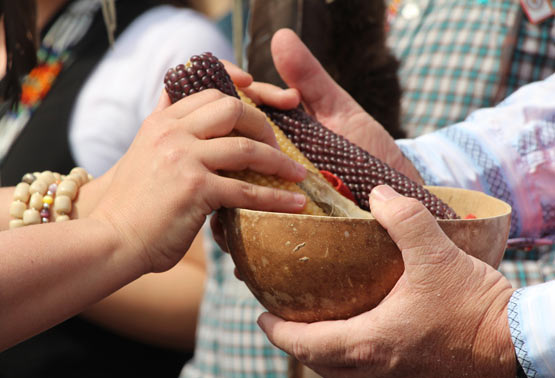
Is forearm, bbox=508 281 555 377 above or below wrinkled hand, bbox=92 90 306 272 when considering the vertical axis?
below

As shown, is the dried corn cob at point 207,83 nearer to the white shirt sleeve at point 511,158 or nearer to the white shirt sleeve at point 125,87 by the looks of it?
the white shirt sleeve at point 511,158

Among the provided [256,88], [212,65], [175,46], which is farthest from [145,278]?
[212,65]

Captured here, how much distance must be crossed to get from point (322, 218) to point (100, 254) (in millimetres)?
233

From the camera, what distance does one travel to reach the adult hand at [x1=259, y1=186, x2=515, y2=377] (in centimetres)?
60

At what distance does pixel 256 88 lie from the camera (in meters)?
0.83

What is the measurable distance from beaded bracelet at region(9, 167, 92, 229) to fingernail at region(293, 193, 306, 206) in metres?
0.30

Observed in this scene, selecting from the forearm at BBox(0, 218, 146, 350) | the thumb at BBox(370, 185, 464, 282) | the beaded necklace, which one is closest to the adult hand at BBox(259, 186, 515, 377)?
the thumb at BBox(370, 185, 464, 282)

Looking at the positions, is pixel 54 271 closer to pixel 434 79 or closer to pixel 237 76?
pixel 237 76

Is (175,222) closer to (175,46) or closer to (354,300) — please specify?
(354,300)

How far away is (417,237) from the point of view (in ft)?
1.92

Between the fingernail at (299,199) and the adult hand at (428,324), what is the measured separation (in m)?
0.08

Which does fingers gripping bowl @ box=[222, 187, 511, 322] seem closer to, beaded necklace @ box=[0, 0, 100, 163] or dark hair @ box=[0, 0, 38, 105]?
dark hair @ box=[0, 0, 38, 105]

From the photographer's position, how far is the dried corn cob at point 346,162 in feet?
2.46

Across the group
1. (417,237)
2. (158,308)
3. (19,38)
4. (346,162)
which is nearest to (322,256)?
(417,237)
